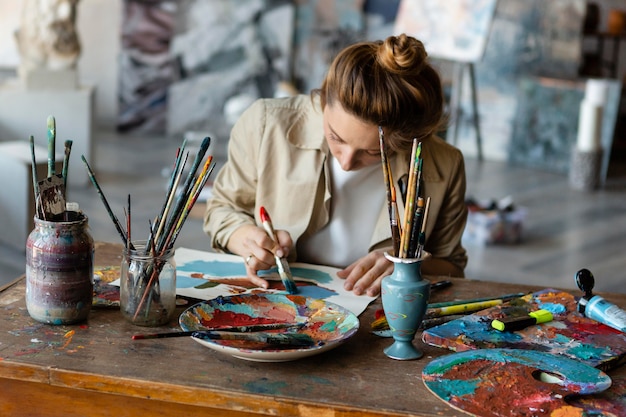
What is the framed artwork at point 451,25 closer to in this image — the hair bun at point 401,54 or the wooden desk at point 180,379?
the hair bun at point 401,54

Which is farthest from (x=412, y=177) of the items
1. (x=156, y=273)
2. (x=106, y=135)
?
(x=106, y=135)

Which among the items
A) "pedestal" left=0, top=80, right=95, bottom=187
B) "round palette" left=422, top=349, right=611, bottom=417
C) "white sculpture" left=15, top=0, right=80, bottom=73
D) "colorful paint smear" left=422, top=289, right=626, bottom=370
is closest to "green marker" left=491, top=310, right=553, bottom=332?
"colorful paint smear" left=422, top=289, right=626, bottom=370

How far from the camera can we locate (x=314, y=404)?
123cm

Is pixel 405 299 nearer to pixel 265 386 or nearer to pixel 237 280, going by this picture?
pixel 265 386

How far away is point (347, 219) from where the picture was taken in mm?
2064

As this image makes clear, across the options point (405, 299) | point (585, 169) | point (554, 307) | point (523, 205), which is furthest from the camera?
point (585, 169)

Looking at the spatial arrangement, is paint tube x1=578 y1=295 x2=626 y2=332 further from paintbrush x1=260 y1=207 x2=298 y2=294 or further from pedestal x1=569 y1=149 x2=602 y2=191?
pedestal x1=569 y1=149 x2=602 y2=191

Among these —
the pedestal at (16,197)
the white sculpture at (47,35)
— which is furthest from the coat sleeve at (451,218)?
the white sculpture at (47,35)

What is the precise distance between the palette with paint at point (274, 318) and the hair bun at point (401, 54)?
1.74 feet

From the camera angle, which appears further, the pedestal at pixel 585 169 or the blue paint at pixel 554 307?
the pedestal at pixel 585 169

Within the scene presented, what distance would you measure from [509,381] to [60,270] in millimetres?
752

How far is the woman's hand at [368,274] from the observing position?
174cm

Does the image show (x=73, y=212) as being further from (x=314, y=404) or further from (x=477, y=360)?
(x=477, y=360)

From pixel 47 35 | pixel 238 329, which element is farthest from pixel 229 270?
pixel 47 35
